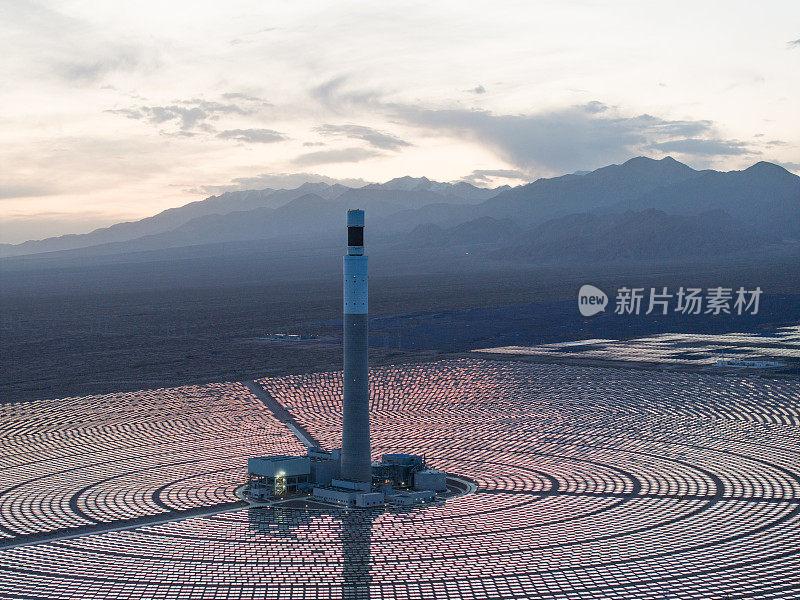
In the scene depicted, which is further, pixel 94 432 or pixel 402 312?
Answer: pixel 402 312

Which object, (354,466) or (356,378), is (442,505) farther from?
(356,378)

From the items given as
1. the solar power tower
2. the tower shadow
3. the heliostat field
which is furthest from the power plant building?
the tower shadow

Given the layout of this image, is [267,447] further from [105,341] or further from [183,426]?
[105,341]

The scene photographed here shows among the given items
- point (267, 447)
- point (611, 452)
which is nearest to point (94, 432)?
point (267, 447)

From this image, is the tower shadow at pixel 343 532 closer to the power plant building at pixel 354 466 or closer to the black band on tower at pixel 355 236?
the power plant building at pixel 354 466

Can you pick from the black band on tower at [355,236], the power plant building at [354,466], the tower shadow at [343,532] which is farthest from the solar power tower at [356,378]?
the tower shadow at [343,532]

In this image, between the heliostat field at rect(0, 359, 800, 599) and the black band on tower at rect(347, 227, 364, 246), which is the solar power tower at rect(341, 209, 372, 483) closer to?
the black band on tower at rect(347, 227, 364, 246)
